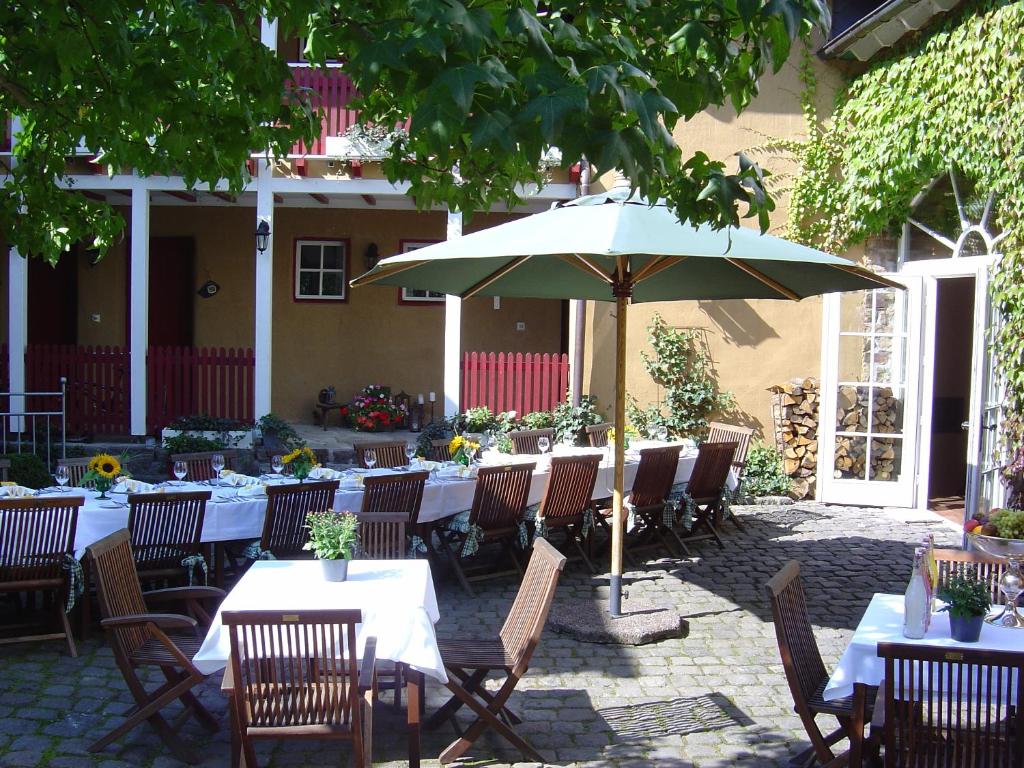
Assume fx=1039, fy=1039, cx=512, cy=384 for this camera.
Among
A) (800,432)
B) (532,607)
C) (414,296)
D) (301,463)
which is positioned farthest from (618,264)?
(414,296)

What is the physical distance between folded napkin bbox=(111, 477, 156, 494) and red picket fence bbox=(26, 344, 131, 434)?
518cm

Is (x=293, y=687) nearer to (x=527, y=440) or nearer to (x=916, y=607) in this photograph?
(x=916, y=607)

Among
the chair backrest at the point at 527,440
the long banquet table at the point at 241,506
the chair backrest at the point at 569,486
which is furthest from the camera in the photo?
the chair backrest at the point at 527,440

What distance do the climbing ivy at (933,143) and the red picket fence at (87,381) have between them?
7.95m

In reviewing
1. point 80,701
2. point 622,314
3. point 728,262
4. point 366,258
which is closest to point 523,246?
point 622,314

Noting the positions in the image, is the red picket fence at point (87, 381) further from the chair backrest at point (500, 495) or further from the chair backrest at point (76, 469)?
the chair backrest at point (500, 495)

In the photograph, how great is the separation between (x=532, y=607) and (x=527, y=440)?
5029 mm

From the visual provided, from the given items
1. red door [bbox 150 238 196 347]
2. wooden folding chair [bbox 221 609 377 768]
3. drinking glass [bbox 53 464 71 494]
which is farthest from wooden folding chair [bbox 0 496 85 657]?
red door [bbox 150 238 196 347]

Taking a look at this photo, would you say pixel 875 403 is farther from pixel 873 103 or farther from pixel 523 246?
pixel 523 246

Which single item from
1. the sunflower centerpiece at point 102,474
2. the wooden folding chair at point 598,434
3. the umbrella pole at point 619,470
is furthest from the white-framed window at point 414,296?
the umbrella pole at point 619,470

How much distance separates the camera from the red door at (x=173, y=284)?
14383 millimetres

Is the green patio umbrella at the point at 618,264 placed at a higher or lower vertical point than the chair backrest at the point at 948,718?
higher

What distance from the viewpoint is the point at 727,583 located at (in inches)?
305

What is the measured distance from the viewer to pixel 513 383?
1214cm
